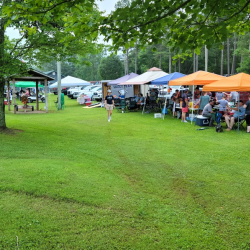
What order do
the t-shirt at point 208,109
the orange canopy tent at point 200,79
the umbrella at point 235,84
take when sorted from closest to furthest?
the umbrella at point 235,84, the t-shirt at point 208,109, the orange canopy tent at point 200,79

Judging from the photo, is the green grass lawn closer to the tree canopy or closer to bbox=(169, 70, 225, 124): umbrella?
the tree canopy

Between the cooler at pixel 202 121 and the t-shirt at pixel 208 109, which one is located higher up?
the t-shirt at pixel 208 109

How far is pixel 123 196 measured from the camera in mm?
4992

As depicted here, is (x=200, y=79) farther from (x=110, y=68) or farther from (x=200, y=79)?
(x=110, y=68)

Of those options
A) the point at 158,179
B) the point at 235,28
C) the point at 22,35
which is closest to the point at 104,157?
the point at 158,179

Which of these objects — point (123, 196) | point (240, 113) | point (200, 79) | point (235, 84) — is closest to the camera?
point (123, 196)

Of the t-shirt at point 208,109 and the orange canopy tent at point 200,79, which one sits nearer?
the t-shirt at point 208,109

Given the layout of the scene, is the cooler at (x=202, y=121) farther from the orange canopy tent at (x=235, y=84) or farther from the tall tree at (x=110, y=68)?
the tall tree at (x=110, y=68)

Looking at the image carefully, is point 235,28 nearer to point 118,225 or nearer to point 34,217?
point 118,225

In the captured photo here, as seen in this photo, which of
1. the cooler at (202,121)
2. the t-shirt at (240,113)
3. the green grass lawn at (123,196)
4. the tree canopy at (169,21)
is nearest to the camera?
the green grass lawn at (123,196)

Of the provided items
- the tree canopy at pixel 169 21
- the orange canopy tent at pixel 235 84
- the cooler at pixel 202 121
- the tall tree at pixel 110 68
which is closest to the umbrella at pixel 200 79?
the orange canopy tent at pixel 235 84

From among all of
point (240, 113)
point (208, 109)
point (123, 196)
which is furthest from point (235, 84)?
point (123, 196)

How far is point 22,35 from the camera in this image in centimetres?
1015

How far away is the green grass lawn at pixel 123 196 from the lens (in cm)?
366
